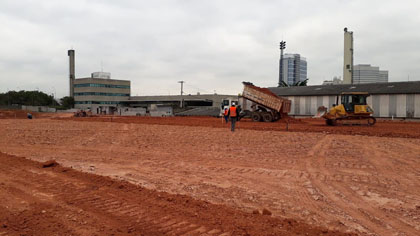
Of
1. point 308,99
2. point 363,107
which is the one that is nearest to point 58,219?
point 363,107

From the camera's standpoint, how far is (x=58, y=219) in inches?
178

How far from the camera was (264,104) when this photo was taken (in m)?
27.6

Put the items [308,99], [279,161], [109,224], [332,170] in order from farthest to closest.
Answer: [308,99]
[279,161]
[332,170]
[109,224]

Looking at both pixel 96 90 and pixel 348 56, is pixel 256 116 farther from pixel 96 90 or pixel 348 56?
pixel 96 90

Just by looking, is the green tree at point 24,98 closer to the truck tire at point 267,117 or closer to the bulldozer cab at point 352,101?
the truck tire at point 267,117

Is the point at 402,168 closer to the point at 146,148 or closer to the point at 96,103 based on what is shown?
the point at 146,148

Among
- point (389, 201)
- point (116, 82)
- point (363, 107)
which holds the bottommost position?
point (389, 201)

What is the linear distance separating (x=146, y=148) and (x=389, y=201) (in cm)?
836

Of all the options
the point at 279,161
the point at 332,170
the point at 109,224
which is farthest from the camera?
the point at 279,161

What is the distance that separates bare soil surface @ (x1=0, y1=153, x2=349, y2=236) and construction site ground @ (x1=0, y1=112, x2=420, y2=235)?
0.01 meters

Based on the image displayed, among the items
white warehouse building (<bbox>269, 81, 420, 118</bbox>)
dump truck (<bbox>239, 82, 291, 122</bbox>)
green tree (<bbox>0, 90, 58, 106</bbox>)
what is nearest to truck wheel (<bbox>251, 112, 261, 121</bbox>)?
dump truck (<bbox>239, 82, 291, 122</bbox>)

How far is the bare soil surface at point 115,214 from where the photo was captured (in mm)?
4180

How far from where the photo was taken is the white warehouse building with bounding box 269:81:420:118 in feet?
105

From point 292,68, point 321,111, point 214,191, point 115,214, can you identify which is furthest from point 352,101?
point 292,68
